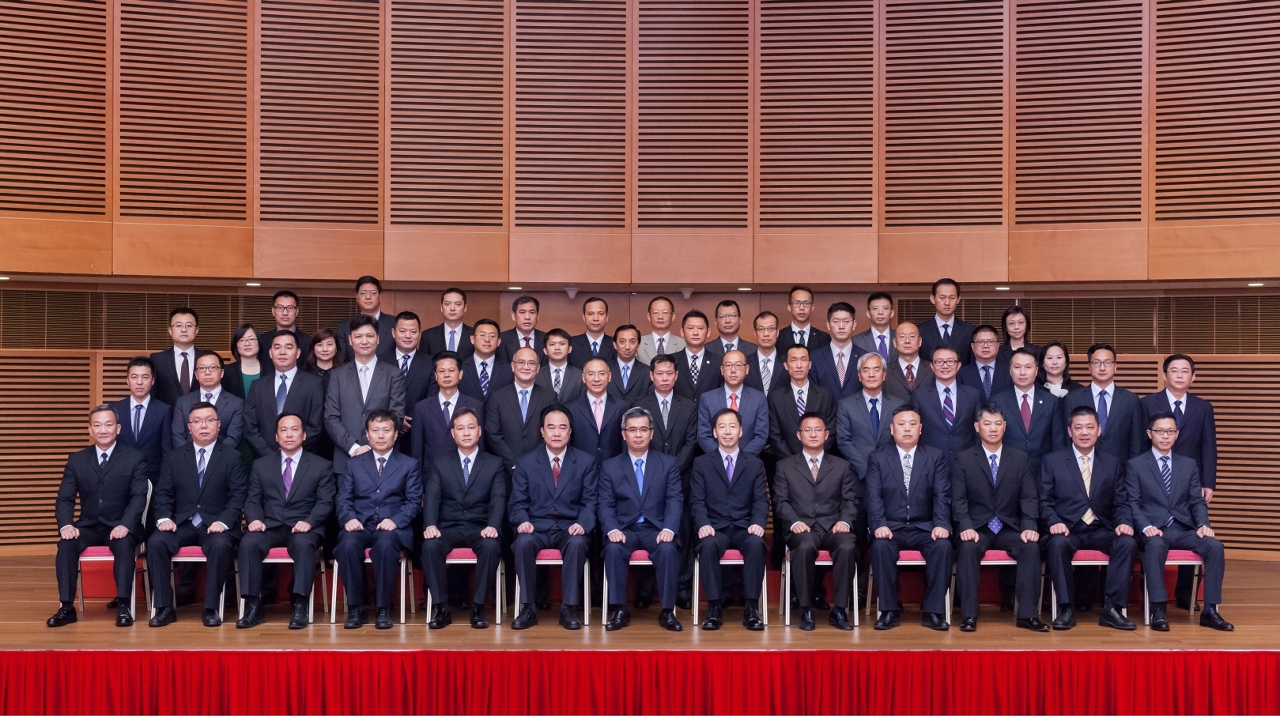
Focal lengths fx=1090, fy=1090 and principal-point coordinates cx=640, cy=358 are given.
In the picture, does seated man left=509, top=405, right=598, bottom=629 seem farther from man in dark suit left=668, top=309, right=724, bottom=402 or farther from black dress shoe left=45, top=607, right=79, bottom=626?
black dress shoe left=45, top=607, right=79, bottom=626

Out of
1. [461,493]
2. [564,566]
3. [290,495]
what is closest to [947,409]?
[564,566]

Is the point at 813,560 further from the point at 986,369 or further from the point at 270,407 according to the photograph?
the point at 270,407

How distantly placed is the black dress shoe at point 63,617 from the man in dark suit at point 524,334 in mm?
2322

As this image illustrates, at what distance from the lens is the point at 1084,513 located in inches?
198

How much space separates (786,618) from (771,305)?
2790 mm

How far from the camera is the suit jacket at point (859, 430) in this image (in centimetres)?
526

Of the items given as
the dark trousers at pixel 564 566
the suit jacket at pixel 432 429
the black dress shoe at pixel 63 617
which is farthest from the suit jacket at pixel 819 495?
the black dress shoe at pixel 63 617

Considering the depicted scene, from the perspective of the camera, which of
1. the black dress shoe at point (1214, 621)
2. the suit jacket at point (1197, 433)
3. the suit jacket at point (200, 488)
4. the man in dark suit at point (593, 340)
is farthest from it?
the man in dark suit at point (593, 340)

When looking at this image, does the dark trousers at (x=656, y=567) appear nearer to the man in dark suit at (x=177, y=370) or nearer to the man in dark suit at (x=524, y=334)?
the man in dark suit at (x=524, y=334)

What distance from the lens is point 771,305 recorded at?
7.22 m

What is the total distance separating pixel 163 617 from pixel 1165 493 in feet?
15.0

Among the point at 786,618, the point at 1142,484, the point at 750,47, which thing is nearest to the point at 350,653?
the point at 786,618

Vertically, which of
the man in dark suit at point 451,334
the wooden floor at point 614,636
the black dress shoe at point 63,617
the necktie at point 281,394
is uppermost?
the man in dark suit at point 451,334

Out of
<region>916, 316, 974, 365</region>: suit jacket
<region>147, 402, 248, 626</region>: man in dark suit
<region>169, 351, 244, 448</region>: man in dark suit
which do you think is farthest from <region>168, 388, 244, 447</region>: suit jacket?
<region>916, 316, 974, 365</region>: suit jacket
